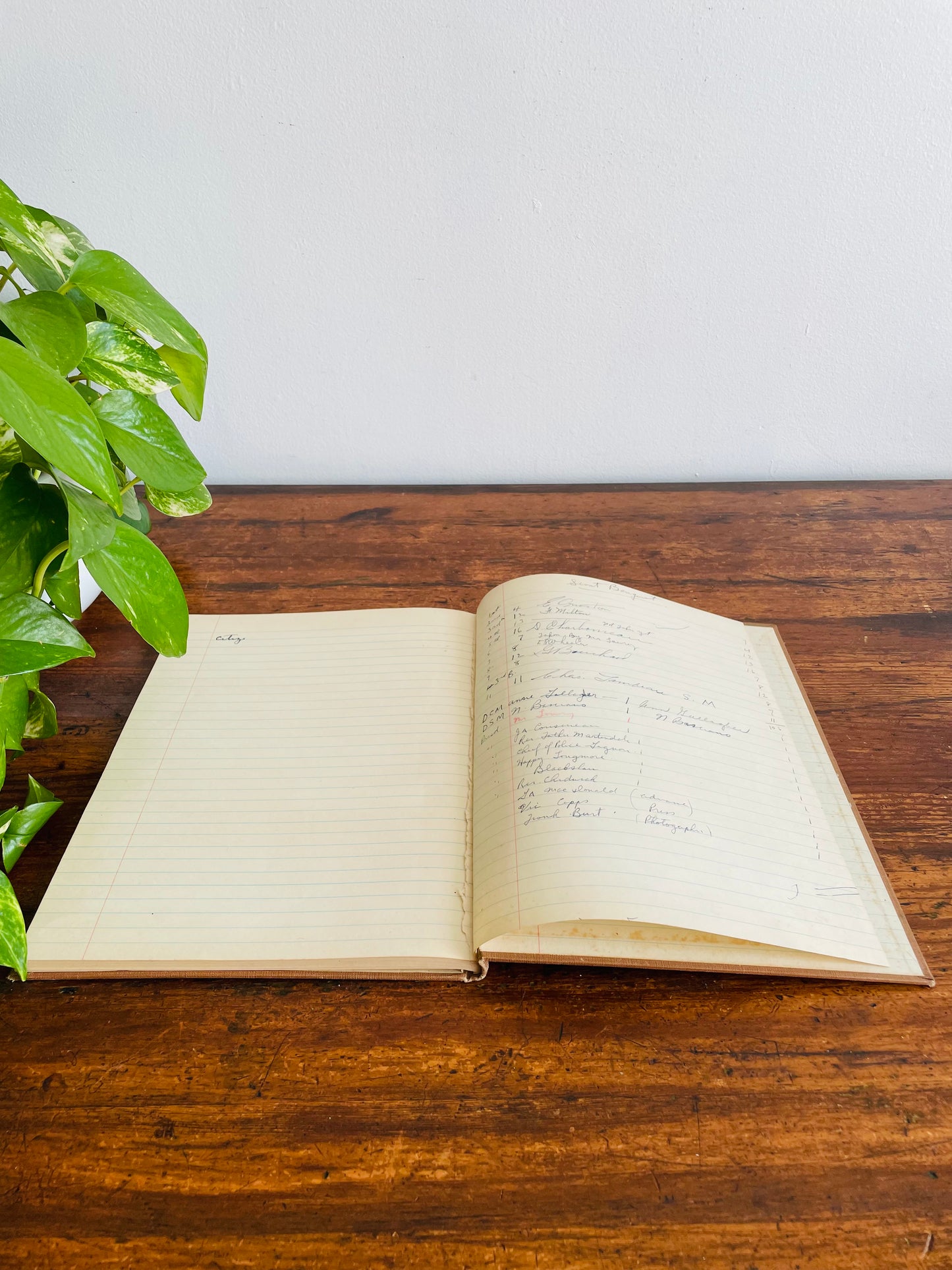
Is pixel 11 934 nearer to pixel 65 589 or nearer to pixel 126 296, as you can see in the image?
pixel 65 589

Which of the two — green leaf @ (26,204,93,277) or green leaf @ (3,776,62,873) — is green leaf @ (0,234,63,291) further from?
green leaf @ (3,776,62,873)

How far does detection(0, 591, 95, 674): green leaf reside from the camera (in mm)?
379

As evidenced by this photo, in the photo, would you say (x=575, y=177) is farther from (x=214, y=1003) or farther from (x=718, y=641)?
(x=214, y=1003)

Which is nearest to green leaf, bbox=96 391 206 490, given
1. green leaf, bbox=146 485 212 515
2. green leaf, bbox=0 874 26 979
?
green leaf, bbox=146 485 212 515

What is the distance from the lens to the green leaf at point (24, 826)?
496 millimetres

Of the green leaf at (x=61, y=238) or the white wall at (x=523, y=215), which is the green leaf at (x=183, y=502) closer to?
the green leaf at (x=61, y=238)

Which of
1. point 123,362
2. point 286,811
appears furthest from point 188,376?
point 286,811

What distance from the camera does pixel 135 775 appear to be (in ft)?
1.80

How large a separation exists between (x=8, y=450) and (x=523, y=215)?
1.71ft

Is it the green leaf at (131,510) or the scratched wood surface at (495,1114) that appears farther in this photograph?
the green leaf at (131,510)

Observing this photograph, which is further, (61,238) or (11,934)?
(61,238)

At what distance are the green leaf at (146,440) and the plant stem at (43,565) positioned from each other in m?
0.05

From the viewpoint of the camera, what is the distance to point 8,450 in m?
0.43

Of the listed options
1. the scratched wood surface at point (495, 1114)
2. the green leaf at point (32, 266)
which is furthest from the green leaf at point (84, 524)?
the scratched wood surface at point (495, 1114)
